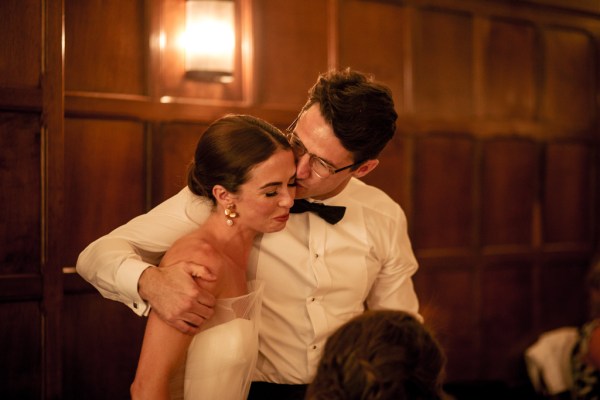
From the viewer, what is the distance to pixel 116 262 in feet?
5.93

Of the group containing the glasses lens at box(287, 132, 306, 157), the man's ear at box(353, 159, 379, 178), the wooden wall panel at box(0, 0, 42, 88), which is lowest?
the man's ear at box(353, 159, 379, 178)

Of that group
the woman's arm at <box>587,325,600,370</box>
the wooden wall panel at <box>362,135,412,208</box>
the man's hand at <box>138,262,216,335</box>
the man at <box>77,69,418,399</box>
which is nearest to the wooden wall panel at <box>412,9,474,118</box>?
the wooden wall panel at <box>362,135,412,208</box>

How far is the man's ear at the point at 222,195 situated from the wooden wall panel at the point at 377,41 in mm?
1625

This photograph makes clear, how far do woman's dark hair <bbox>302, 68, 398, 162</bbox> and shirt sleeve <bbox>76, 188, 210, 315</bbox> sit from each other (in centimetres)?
52

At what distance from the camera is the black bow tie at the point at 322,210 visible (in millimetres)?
2186

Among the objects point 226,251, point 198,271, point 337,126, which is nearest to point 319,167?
point 337,126

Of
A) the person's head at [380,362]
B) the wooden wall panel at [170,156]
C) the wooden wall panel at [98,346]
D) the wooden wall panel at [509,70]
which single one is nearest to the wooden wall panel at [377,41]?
the wooden wall panel at [509,70]

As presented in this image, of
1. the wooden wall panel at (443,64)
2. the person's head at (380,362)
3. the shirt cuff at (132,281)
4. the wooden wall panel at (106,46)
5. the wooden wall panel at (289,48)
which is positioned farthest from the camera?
the wooden wall panel at (443,64)

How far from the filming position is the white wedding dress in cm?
177

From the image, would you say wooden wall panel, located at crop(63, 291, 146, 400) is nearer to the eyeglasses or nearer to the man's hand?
the man's hand

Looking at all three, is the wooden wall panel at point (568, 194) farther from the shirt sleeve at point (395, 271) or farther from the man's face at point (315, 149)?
the man's face at point (315, 149)

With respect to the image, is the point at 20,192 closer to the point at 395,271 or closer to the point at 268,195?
the point at 268,195

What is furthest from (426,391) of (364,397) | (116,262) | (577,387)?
(577,387)

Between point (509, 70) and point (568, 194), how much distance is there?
956 mm
